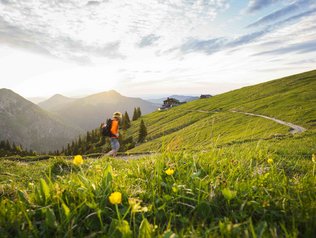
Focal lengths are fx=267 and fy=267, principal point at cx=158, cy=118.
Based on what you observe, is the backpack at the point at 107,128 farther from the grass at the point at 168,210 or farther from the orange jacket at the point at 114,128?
the grass at the point at 168,210

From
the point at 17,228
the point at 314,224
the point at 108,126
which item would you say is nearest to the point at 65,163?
the point at 108,126

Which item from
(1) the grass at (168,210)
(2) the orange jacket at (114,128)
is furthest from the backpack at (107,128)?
(1) the grass at (168,210)

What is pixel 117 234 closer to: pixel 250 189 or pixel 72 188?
pixel 72 188

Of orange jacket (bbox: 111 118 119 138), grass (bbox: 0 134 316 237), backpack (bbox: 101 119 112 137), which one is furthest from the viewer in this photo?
orange jacket (bbox: 111 118 119 138)

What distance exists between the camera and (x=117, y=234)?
2.48 meters

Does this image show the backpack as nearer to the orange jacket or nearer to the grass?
the orange jacket

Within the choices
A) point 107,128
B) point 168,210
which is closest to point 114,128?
point 107,128

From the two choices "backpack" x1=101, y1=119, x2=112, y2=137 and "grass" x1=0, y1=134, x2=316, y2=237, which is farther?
"backpack" x1=101, y1=119, x2=112, y2=137

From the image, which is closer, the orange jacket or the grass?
the grass

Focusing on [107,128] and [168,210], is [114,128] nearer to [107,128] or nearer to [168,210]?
[107,128]

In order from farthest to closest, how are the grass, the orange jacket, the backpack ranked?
the orange jacket
the backpack
the grass

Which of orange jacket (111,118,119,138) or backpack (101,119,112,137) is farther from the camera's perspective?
orange jacket (111,118,119,138)

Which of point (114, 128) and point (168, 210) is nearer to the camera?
point (168, 210)

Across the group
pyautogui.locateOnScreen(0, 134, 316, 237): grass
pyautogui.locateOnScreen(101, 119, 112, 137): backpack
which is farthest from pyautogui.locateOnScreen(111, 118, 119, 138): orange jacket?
pyautogui.locateOnScreen(0, 134, 316, 237): grass
